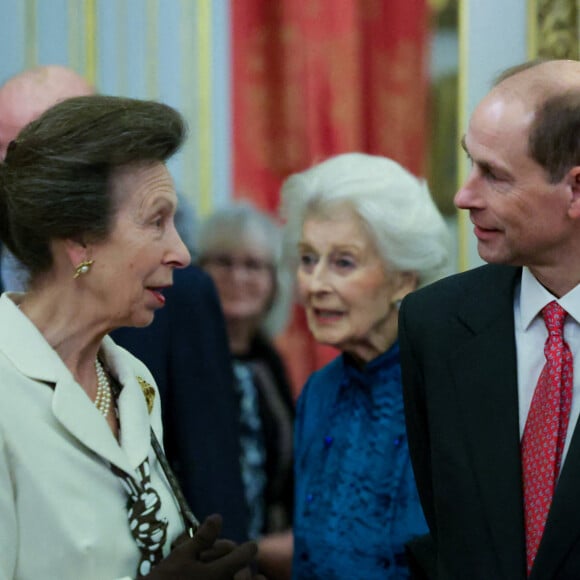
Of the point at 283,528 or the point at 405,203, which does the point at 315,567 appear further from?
the point at 405,203

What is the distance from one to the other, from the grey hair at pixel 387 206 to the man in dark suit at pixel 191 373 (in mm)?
479

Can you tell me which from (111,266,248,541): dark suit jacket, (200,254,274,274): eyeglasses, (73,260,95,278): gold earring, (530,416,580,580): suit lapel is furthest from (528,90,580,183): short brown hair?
(200,254,274,274): eyeglasses

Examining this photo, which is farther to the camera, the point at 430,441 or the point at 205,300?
the point at 205,300

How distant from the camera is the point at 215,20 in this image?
171 inches

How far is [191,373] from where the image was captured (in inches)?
109

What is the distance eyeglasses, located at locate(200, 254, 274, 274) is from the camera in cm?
394

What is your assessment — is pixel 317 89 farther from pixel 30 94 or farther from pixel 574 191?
pixel 574 191

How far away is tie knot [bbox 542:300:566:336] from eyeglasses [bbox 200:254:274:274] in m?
1.80

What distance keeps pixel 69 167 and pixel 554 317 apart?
3.08ft

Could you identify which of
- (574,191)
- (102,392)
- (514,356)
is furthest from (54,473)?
(574,191)

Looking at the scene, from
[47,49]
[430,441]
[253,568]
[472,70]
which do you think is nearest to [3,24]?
[47,49]

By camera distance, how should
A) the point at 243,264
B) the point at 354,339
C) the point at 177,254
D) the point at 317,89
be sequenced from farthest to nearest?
1. the point at 317,89
2. the point at 243,264
3. the point at 354,339
4. the point at 177,254

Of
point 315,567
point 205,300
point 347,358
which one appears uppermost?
point 205,300

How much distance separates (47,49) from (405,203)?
1.89m
